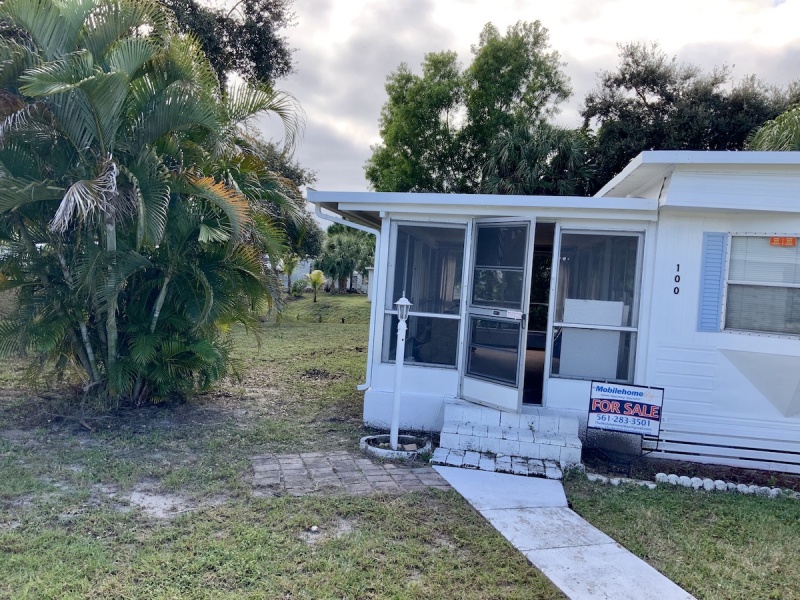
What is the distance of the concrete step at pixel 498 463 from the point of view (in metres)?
5.39

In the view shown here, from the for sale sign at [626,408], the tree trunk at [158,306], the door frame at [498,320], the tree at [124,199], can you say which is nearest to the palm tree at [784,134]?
the door frame at [498,320]

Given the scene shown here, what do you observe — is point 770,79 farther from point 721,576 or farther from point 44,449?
point 44,449

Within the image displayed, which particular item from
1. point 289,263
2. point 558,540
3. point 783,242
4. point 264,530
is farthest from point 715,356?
point 289,263

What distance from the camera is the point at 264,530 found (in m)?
3.88

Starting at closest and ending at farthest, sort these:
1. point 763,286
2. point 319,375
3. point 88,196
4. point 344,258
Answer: point 88,196, point 763,286, point 319,375, point 344,258

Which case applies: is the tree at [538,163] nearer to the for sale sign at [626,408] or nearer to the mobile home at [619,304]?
the mobile home at [619,304]

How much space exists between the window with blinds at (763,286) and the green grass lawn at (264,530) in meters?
1.73

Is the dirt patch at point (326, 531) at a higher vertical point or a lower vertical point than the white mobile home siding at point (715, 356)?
lower

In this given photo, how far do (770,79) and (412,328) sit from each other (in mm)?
16065

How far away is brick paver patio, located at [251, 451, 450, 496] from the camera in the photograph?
4.72 metres

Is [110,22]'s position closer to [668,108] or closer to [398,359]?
[398,359]

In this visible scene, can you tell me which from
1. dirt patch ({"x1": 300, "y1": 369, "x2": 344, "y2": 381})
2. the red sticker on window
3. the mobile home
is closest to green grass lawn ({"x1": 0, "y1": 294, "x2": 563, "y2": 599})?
the mobile home

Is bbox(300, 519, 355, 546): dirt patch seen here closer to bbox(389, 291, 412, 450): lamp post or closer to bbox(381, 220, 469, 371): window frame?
bbox(389, 291, 412, 450): lamp post

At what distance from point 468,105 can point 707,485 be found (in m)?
17.4
